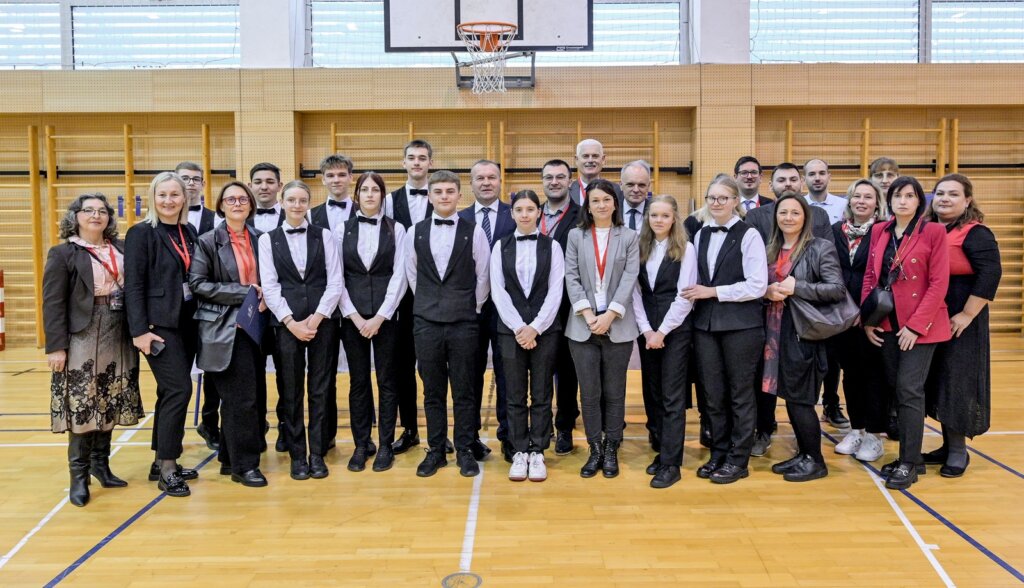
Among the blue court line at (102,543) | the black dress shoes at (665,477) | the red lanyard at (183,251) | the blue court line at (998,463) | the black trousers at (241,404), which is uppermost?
the red lanyard at (183,251)

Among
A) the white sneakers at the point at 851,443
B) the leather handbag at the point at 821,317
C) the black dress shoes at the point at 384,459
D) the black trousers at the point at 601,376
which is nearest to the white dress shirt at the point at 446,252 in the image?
the black trousers at the point at 601,376

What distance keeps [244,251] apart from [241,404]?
0.78 meters

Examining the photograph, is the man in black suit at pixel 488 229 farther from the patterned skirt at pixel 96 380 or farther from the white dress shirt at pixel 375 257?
the patterned skirt at pixel 96 380

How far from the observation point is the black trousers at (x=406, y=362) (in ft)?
13.4

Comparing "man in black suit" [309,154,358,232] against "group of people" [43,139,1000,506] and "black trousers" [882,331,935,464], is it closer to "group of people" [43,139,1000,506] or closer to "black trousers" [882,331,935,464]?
"group of people" [43,139,1000,506]

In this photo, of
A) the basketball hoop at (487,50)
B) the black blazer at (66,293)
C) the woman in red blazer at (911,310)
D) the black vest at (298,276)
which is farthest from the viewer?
the basketball hoop at (487,50)

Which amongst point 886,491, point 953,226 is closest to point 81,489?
point 886,491

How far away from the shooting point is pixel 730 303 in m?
3.77

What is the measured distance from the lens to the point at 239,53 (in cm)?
882

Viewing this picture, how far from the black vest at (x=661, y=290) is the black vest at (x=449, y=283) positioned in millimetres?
904

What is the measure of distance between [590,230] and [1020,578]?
2.31m

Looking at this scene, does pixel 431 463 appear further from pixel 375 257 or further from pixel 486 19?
pixel 486 19

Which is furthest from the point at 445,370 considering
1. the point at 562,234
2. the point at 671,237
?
the point at 671,237

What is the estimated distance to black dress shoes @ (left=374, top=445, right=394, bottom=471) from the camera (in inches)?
161
